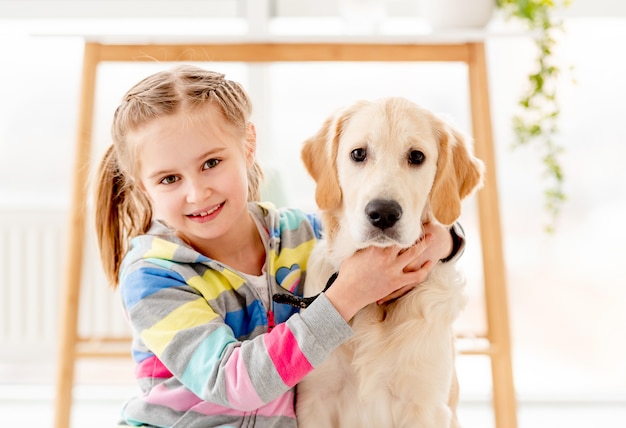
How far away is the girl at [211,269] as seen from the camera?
1262 millimetres

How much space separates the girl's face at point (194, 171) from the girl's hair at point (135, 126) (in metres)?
0.03

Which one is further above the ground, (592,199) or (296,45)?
(296,45)

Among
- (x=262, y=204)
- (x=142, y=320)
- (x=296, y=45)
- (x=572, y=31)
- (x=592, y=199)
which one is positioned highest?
(x=572, y=31)

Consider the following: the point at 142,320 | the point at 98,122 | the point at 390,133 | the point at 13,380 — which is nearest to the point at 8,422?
the point at 13,380

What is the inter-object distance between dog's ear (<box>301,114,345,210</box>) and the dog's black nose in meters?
0.16

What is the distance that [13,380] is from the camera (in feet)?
10.3

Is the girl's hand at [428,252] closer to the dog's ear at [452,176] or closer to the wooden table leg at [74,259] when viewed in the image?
the dog's ear at [452,176]

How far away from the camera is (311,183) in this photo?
294cm

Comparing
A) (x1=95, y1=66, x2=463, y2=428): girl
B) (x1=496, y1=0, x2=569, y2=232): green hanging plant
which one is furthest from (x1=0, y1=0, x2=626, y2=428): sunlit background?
(x1=95, y1=66, x2=463, y2=428): girl

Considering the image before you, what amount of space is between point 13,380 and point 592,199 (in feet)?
9.24

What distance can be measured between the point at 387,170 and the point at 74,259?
1.09 m

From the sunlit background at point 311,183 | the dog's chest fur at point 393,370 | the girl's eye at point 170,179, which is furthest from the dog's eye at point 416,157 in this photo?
the sunlit background at point 311,183

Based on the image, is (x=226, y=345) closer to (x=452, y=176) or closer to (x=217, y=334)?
(x=217, y=334)

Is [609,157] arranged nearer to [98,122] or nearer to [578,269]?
[578,269]
